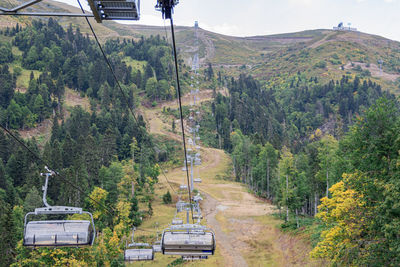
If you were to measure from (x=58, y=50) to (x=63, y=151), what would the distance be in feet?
314

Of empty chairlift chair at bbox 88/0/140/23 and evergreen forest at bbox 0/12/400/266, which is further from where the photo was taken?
evergreen forest at bbox 0/12/400/266

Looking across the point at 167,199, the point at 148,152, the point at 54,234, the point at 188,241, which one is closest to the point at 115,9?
the point at 188,241

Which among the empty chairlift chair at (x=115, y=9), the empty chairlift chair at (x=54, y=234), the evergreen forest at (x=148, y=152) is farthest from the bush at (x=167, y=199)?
the empty chairlift chair at (x=115, y=9)

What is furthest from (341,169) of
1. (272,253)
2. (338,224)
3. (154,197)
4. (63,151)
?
(63,151)

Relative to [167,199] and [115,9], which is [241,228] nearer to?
[167,199]

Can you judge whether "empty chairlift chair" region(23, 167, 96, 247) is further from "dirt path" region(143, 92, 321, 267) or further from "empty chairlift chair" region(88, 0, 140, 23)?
"dirt path" region(143, 92, 321, 267)

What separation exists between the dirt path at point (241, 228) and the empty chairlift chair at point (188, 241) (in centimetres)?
2486

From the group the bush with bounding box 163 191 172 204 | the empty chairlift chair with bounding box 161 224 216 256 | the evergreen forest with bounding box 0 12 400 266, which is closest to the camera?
the empty chairlift chair with bounding box 161 224 216 256

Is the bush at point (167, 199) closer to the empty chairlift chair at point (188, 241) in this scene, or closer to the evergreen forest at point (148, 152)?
the evergreen forest at point (148, 152)

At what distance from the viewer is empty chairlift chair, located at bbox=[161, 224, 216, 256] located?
52.1ft

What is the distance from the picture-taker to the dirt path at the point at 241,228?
141 feet

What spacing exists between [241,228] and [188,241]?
4190 centimetres

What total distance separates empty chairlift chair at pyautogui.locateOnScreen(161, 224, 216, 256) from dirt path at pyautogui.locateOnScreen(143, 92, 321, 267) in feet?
81.6

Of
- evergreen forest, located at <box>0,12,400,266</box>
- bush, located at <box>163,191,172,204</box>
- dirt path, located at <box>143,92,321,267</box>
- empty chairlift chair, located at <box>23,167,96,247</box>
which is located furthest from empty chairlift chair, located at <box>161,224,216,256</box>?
bush, located at <box>163,191,172,204</box>
